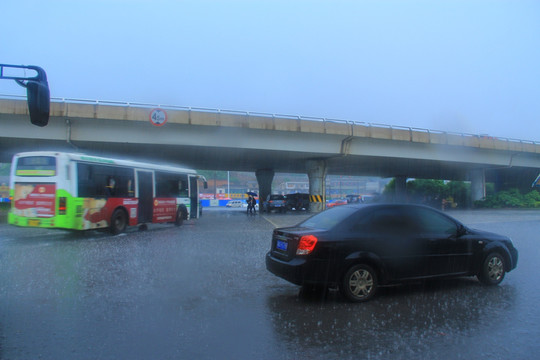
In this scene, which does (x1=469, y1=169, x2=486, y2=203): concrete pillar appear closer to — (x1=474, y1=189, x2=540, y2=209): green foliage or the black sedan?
(x1=474, y1=189, x2=540, y2=209): green foliage

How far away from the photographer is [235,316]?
4.94 meters

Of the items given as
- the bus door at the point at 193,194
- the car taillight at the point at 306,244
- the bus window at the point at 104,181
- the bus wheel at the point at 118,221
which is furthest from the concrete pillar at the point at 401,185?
the car taillight at the point at 306,244

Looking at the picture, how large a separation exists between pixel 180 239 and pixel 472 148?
88.1 ft

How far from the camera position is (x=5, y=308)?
5.20 metres

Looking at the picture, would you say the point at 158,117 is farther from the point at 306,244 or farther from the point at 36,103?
the point at 306,244

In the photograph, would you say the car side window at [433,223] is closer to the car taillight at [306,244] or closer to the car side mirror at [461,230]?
the car side mirror at [461,230]

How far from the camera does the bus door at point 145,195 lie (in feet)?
49.6

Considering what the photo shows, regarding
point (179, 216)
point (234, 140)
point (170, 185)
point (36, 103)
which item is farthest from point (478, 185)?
point (36, 103)

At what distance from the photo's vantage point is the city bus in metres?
A: 11.9

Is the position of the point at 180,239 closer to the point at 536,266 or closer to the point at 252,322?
the point at 252,322

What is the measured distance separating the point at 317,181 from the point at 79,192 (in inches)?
866

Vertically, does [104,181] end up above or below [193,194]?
above

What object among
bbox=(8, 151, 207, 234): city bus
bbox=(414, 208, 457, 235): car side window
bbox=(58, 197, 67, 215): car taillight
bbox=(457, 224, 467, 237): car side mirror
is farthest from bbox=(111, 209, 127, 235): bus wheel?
bbox=(457, 224, 467, 237): car side mirror

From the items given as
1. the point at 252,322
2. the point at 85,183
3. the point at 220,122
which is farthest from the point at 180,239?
the point at 220,122
